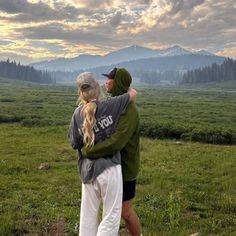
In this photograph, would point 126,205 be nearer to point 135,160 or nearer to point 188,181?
point 135,160

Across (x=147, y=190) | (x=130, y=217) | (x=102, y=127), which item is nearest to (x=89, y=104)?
(x=102, y=127)

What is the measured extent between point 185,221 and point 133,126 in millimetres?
4549

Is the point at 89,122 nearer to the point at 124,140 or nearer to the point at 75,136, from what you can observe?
the point at 75,136

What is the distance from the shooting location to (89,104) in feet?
19.8

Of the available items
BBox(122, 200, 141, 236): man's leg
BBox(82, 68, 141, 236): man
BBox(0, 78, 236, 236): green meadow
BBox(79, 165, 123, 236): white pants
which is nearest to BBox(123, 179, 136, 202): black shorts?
BBox(82, 68, 141, 236): man

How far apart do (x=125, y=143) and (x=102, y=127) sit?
0.43 meters

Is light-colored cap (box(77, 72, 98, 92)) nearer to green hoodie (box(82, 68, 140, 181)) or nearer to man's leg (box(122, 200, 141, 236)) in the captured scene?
green hoodie (box(82, 68, 140, 181))

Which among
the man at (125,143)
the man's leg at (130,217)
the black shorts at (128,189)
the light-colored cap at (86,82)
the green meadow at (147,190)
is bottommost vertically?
the green meadow at (147,190)

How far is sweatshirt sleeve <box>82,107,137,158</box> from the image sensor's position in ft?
20.0

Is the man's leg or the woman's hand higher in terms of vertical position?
the woman's hand

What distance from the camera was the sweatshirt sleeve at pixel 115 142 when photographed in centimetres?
609

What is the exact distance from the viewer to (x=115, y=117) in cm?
616

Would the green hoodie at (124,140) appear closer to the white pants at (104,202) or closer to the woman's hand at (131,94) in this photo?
the woman's hand at (131,94)

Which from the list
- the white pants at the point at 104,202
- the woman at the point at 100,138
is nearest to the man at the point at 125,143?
the woman at the point at 100,138
